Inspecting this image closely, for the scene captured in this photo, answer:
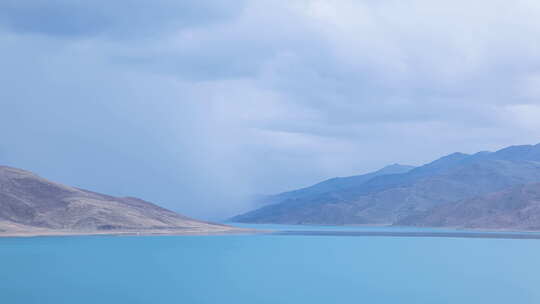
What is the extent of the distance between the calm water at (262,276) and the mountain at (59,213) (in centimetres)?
4837

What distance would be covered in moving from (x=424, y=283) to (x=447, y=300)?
34.0 ft

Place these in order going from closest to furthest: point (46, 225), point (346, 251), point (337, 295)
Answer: point (337, 295) < point (346, 251) < point (46, 225)

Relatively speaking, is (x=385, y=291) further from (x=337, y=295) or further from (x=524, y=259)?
(x=524, y=259)

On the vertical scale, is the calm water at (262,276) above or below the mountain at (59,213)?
below

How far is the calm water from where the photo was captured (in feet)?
169

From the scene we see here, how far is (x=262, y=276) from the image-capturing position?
6562cm

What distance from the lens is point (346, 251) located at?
101m

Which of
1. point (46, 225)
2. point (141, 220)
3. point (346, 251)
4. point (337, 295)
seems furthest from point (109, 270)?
point (141, 220)

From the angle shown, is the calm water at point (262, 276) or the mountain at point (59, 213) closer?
the calm water at point (262, 276)

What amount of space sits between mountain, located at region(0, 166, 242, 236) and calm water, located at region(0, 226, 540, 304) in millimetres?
48369

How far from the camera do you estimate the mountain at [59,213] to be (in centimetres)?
14738

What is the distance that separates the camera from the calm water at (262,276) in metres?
51.5

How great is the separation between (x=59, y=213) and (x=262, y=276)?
10161 centimetres

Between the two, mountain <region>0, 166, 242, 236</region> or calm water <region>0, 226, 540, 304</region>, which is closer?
calm water <region>0, 226, 540, 304</region>
